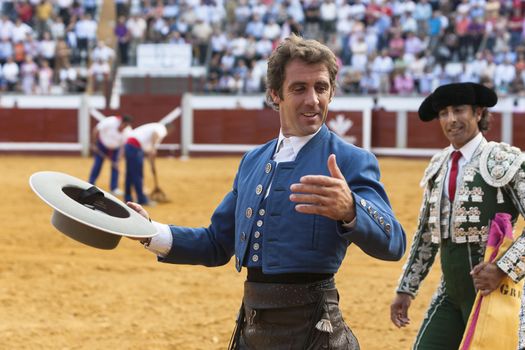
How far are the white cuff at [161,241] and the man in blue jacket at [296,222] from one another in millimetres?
19

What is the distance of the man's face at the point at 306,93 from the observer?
7.88 ft

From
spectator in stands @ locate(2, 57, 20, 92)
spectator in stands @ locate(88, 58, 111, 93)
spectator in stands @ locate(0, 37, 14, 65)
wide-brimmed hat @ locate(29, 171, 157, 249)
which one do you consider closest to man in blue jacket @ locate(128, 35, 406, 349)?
wide-brimmed hat @ locate(29, 171, 157, 249)

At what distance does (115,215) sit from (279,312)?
55 centimetres

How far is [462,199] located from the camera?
3367 millimetres

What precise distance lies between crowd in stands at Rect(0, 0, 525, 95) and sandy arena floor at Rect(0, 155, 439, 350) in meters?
9.35

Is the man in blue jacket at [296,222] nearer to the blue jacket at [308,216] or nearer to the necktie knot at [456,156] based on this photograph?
the blue jacket at [308,216]

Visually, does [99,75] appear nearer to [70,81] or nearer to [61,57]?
[70,81]

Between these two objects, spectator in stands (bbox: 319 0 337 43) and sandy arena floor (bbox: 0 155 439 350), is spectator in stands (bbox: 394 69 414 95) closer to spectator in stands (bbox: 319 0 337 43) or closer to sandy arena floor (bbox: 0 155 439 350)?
spectator in stands (bbox: 319 0 337 43)

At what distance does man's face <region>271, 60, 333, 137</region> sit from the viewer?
7.88ft

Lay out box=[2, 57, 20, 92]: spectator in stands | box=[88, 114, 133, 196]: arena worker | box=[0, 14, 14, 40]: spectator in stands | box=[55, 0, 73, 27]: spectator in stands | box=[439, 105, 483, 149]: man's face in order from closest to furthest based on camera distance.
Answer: box=[439, 105, 483, 149]: man's face < box=[88, 114, 133, 196]: arena worker < box=[2, 57, 20, 92]: spectator in stands < box=[0, 14, 14, 40]: spectator in stands < box=[55, 0, 73, 27]: spectator in stands

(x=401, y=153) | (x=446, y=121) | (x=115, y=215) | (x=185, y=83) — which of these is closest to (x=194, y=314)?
(x=446, y=121)

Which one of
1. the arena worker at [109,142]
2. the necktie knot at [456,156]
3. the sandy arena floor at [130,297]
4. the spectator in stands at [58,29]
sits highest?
the spectator in stands at [58,29]

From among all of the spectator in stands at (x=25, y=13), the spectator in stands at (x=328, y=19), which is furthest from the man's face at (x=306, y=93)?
the spectator in stands at (x=25, y=13)

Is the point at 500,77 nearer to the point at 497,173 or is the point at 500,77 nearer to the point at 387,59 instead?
the point at 387,59
